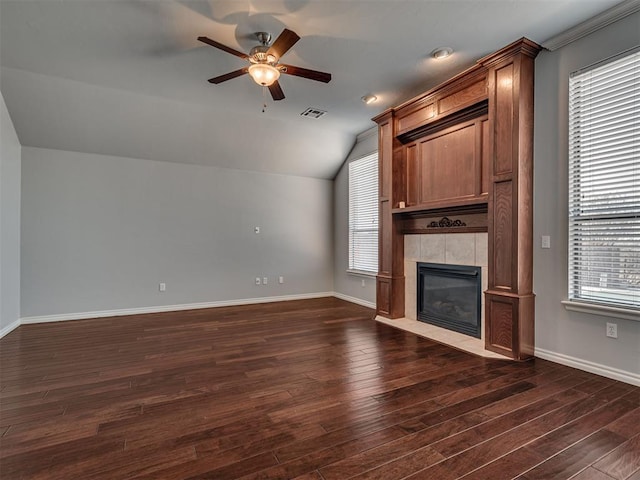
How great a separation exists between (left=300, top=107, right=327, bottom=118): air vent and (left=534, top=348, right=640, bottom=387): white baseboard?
4119mm

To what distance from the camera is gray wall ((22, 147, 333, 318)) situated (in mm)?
4793

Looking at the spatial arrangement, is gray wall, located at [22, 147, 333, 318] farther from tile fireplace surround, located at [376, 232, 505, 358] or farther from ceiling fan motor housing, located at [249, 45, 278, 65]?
ceiling fan motor housing, located at [249, 45, 278, 65]

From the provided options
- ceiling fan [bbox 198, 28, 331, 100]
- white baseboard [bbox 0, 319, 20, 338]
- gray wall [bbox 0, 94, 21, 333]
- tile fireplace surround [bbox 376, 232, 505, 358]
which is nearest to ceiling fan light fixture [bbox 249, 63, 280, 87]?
ceiling fan [bbox 198, 28, 331, 100]

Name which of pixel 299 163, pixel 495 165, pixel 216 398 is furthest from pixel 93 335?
Result: pixel 495 165

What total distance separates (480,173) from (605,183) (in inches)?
46.0

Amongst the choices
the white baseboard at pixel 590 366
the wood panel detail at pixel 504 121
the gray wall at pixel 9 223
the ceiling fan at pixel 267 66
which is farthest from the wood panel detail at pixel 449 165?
the gray wall at pixel 9 223

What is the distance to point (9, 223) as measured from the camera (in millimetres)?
4270

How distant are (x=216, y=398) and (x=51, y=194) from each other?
172 inches

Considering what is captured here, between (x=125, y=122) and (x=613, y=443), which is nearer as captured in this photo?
(x=613, y=443)

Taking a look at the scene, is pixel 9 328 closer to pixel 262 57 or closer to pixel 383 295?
pixel 262 57

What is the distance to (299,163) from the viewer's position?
6324 millimetres

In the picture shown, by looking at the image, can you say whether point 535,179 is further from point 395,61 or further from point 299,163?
point 299,163

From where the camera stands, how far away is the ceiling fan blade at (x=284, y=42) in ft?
8.13

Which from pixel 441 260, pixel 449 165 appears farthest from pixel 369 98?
pixel 441 260
